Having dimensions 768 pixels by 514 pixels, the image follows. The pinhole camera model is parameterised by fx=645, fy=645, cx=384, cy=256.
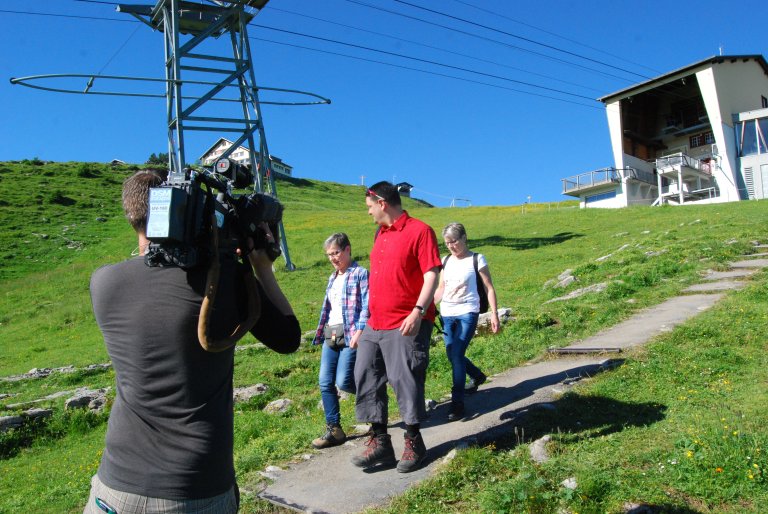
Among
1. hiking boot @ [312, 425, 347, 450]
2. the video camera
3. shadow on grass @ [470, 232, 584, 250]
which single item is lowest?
hiking boot @ [312, 425, 347, 450]

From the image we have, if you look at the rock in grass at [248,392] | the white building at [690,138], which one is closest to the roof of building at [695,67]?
the white building at [690,138]

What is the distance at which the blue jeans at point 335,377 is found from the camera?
6.07 meters

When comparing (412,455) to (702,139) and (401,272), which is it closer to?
(401,272)

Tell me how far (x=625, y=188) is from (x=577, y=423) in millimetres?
43339

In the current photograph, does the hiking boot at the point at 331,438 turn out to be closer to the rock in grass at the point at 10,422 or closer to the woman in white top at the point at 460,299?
the woman in white top at the point at 460,299

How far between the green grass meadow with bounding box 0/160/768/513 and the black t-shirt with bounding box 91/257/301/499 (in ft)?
7.50

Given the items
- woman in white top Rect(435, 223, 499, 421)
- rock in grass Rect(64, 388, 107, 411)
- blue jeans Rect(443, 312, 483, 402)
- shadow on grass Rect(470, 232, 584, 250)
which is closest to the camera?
blue jeans Rect(443, 312, 483, 402)

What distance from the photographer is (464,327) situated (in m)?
6.66

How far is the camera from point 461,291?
678 centimetres

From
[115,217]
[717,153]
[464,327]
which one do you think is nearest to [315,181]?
[115,217]

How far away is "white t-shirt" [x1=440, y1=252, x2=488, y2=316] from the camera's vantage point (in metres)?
6.73

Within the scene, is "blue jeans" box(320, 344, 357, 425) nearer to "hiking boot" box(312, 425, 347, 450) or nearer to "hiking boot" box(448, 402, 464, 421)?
"hiking boot" box(312, 425, 347, 450)

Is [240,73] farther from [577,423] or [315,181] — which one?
[315,181]

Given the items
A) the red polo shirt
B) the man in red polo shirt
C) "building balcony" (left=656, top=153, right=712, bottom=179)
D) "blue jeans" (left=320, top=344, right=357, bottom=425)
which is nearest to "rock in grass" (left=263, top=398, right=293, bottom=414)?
"blue jeans" (left=320, top=344, right=357, bottom=425)
